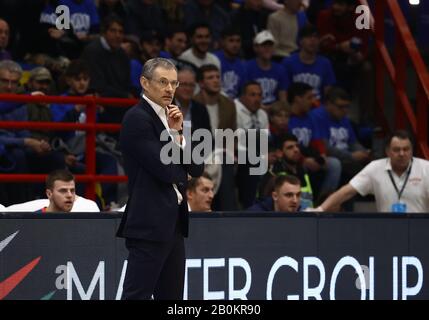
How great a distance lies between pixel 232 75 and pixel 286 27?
61.4 inches

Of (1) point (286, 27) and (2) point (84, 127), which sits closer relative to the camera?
(2) point (84, 127)

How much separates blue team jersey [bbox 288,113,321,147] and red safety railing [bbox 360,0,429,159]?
969 millimetres

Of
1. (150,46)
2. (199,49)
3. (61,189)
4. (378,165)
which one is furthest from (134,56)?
(61,189)

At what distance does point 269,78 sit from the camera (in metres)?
15.9

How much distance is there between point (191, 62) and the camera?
1535 cm

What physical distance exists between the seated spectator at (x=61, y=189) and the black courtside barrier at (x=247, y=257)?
1.58 feet

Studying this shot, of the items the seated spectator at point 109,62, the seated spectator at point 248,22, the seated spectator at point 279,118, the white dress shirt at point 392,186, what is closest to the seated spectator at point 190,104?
the seated spectator at point 109,62

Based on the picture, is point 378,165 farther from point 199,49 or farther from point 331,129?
point 199,49

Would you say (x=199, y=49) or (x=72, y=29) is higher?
(x=72, y=29)

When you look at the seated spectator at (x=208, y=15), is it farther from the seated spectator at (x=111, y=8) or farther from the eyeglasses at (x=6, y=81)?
the eyeglasses at (x=6, y=81)

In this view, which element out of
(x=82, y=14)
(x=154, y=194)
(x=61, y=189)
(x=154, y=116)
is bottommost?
(x=154, y=194)

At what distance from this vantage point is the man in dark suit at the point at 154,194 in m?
8.52

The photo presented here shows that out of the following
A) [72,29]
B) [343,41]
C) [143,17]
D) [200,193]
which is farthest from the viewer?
[343,41]

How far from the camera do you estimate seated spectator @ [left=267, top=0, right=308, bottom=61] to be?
666 inches
